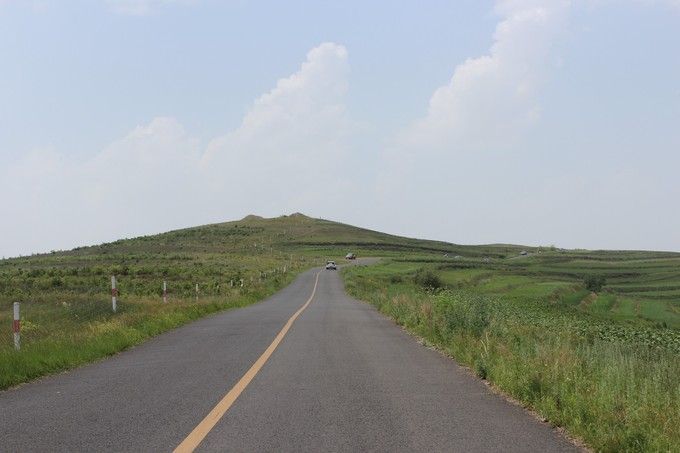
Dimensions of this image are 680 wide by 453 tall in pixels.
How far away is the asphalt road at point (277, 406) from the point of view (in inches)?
260

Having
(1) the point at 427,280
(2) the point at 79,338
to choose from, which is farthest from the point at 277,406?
(1) the point at 427,280

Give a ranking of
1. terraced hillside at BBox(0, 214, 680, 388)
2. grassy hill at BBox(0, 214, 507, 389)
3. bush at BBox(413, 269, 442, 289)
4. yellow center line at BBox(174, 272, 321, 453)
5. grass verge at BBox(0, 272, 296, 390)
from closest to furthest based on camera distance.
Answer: yellow center line at BBox(174, 272, 321, 453), grass verge at BBox(0, 272, 296, 390), grassy hill at BBox(0, 214, 507, 389), terraced hillside at BBox(0, 214, 680, 388), bush at BBox(413, 269, 442, 289)

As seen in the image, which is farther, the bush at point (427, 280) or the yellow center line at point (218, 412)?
the bush at point (427, 280)

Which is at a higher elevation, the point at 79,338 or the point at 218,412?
the point at 79,338

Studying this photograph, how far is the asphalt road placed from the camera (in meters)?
6.60

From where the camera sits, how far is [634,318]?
42406 mm

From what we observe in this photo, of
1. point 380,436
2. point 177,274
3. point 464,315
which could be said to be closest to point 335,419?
point 380,436

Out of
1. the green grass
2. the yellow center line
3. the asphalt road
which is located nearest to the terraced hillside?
the asphalt road

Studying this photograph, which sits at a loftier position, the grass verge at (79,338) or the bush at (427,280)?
the grass verge at (79,338)

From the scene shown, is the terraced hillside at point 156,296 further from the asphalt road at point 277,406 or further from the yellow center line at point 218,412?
the yellow center line at point 218,412

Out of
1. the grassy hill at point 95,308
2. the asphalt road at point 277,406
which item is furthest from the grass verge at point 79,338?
the asphalt road at point 277,406

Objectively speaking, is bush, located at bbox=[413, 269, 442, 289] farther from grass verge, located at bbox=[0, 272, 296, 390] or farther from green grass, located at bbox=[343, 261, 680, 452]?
green grass, located at bbox=[343, 261, 680, 452]

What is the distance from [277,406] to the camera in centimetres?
820

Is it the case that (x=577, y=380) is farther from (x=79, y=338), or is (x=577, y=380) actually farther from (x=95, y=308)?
(x=95, y=308)
